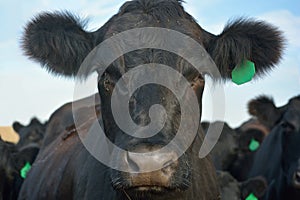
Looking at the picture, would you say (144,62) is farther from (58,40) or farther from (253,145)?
(253,145)

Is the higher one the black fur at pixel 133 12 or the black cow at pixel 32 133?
the black fur at pixel 133 12

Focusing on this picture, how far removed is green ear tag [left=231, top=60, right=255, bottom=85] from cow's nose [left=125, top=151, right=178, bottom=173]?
4.57ft

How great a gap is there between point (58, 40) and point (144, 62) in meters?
0.90

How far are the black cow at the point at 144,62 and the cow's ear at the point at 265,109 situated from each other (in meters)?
3.71

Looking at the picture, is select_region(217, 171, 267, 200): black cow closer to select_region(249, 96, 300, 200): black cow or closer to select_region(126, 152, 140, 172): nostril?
select_region(249, 96, 300, 200): black cow

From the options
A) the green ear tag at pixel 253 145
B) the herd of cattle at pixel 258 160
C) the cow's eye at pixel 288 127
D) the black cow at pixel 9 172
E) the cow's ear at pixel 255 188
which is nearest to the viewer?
the herd of cattle at pixel 258 160

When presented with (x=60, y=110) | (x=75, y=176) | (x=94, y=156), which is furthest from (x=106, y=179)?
(x=60, y=110)

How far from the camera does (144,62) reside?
363 cm

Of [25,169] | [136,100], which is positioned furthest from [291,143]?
[136,100]

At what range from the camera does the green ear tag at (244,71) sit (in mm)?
4316

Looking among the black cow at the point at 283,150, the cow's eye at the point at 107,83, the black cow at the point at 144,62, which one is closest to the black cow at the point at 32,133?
the black cow at the point at 283,150

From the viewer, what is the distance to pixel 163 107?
3430 mm

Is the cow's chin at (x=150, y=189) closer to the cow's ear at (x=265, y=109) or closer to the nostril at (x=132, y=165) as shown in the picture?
the nostril at (x=132, y=165)

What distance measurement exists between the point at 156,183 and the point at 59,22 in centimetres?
168
